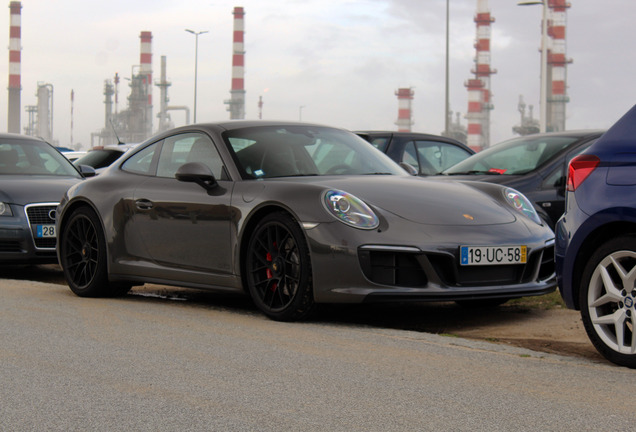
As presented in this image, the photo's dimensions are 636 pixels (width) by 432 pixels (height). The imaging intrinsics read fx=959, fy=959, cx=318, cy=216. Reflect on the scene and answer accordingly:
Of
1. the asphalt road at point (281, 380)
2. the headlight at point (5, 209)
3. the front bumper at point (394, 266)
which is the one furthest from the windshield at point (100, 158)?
the front bumper at point (394, 266)

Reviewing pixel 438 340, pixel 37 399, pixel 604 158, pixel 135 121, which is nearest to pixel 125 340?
pixel 37 399

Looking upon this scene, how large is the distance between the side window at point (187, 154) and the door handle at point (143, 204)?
24cm

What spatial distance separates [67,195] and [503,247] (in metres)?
3.78

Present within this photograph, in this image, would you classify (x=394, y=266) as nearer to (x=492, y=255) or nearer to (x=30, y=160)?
(x=492, y=255)

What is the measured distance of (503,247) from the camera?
18.9 feet

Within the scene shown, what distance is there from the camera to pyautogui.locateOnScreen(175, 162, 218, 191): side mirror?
21.0 feet

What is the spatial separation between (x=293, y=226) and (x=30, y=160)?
18.0 ft

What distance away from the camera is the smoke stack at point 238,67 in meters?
97.2

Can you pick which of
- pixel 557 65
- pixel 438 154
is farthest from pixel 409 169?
pixel 557 65

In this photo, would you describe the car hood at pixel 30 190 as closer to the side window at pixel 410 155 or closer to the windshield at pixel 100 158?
the side window at pixel 410 155

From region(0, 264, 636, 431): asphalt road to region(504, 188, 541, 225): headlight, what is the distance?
139 cm

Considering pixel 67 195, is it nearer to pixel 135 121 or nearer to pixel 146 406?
pixel 146 406

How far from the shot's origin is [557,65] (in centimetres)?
9844

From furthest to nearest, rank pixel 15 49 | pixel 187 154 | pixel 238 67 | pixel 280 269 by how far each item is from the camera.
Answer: pixel 238 67 < pixel 15 49 < pixel 187 154 < pixel 280 269
